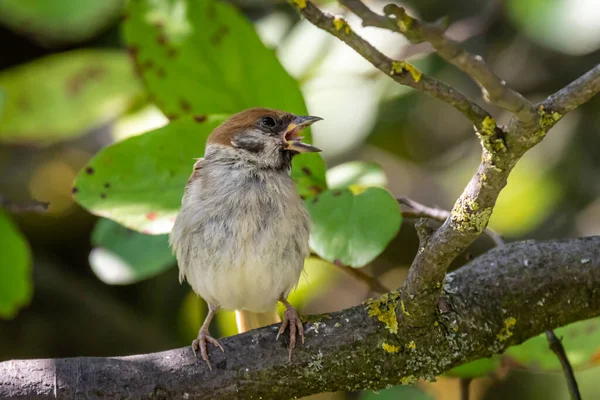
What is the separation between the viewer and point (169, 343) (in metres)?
4.40

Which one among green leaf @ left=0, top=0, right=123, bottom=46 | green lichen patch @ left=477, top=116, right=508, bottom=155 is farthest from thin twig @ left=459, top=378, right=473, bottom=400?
green leaf @ left=0, top=0, right=123, bottom=46

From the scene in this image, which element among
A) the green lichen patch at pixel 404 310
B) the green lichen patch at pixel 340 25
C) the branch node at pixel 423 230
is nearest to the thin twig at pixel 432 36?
the green lichen patch at pixel 340 25

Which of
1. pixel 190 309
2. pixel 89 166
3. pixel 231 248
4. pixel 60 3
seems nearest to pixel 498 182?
pixel 231 248

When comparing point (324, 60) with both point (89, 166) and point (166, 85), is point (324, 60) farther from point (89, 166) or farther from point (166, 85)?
point (89, 166)

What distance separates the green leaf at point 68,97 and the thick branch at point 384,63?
7.90 feet

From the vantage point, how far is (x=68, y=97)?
3.81m

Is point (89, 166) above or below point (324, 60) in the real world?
below

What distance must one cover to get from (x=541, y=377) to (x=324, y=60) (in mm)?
2268

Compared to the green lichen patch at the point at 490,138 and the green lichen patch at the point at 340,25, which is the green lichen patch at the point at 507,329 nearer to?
the green lichen patch at the point at 490,138

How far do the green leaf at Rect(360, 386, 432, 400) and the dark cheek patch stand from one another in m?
1.03

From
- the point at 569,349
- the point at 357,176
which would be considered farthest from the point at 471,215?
the point at 569,349

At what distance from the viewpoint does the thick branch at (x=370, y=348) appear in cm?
223

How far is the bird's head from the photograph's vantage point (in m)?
3.07

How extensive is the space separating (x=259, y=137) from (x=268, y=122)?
0.23 ft
